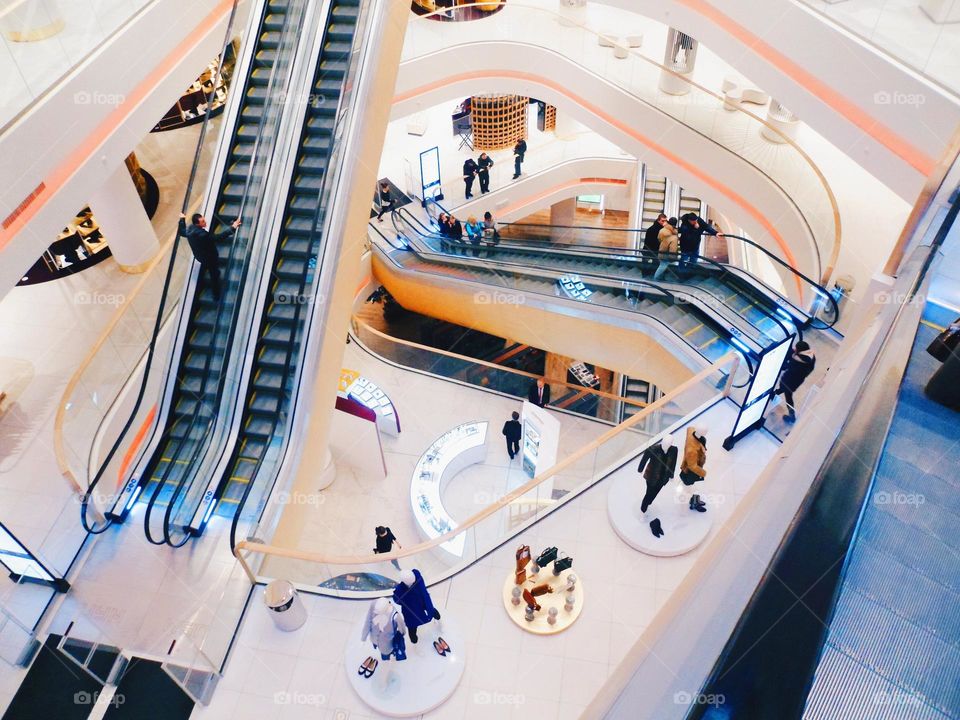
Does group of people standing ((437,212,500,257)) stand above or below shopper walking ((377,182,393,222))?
above

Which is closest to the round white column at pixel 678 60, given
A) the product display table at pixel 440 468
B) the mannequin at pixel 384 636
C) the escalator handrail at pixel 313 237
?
the escalator handrail at pixel 313 237

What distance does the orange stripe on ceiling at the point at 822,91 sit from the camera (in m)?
8.73

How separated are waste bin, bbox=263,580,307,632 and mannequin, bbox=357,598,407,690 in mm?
740

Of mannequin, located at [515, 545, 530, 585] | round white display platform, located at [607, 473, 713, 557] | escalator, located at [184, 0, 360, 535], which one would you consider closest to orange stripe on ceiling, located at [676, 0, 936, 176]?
round white display platform, located at [607, 473, 713, 557]

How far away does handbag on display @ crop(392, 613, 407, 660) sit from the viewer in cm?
571

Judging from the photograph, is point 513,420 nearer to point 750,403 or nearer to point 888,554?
point 750,403

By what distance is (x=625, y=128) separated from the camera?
47.1 feet

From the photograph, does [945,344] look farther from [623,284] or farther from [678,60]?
[678,60]

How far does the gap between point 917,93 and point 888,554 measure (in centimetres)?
761

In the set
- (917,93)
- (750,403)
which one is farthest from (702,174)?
(750,403)

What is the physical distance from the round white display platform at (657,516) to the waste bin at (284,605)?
3.12 m

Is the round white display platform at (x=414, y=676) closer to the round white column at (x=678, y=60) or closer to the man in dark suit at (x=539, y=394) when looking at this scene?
the man in dark suit at (x=539, y=394)

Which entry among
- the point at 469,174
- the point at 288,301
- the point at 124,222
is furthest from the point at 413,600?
the point at 469,174

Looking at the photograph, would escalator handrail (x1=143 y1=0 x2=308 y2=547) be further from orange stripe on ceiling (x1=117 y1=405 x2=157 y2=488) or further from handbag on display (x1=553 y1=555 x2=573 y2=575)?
handbag on display (x1=553 y1=555 x2=573 y2=575)
